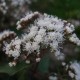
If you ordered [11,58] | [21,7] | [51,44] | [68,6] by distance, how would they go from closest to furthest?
[51,44], [11,58], [21,7], [68,6]

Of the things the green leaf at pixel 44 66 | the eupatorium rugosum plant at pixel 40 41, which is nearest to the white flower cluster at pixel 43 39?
the eupatorium rugosum plant at pixel 40 41

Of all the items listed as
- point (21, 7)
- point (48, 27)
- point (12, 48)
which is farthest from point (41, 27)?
point (21, 7)

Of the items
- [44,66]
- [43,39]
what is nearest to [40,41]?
[43,39]

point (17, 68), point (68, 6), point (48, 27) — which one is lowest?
point (17, 68)

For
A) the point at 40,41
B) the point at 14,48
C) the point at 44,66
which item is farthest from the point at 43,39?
the point at 44,66

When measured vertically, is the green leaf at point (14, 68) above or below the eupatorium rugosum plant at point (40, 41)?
below

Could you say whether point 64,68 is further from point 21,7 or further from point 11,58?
point 21,7

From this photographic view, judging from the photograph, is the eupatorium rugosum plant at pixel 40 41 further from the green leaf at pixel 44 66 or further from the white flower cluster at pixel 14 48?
the green leaf at pixel 44 66

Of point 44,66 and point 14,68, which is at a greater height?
point 44,66

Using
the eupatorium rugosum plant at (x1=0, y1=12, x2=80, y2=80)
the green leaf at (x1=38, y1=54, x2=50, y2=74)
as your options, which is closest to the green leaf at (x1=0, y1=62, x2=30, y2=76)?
the eupatorium rugosum plant at (x1=0, y1=12, x2=80, y2=80)

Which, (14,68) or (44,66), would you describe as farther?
(44,66)

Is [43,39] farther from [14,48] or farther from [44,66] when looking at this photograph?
[44,66]
